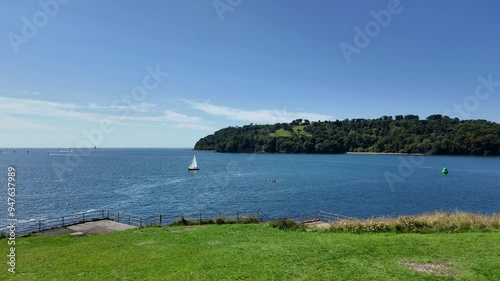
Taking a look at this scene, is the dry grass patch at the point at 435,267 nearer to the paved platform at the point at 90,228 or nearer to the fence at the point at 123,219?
the fence at the point at 123,219

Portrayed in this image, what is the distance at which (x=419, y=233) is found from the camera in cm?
2147

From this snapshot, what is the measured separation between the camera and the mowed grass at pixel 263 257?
1423 centimetres

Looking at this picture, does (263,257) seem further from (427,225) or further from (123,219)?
(123,219)

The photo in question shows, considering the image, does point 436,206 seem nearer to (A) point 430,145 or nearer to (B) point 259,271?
(B) point 259,271

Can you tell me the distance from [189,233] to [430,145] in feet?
672

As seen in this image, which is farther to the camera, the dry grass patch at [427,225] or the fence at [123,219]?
the fence at [123,219]

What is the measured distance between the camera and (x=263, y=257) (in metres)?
16.8

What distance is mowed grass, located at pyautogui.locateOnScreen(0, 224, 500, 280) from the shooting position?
14234mm

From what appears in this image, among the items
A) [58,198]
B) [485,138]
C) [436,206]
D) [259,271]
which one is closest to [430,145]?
[485,138]

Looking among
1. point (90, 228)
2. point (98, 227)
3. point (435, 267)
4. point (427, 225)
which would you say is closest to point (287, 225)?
point (427, 225)

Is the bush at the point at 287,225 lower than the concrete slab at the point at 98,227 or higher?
higher

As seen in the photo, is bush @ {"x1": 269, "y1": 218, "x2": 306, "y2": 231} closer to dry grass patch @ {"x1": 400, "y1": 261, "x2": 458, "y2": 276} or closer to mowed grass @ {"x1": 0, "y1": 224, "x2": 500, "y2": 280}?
mowed grass @ {"x1": 0, "y1": 224, "x2": 500, "y2": 280}

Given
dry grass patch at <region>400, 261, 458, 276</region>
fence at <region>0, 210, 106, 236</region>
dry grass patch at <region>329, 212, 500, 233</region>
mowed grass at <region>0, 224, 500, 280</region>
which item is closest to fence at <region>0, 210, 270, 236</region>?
fence at <region>0, 210, 106, 236</region>

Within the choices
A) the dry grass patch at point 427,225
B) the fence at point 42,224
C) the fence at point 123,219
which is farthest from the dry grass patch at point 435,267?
the fence at point 42,224
